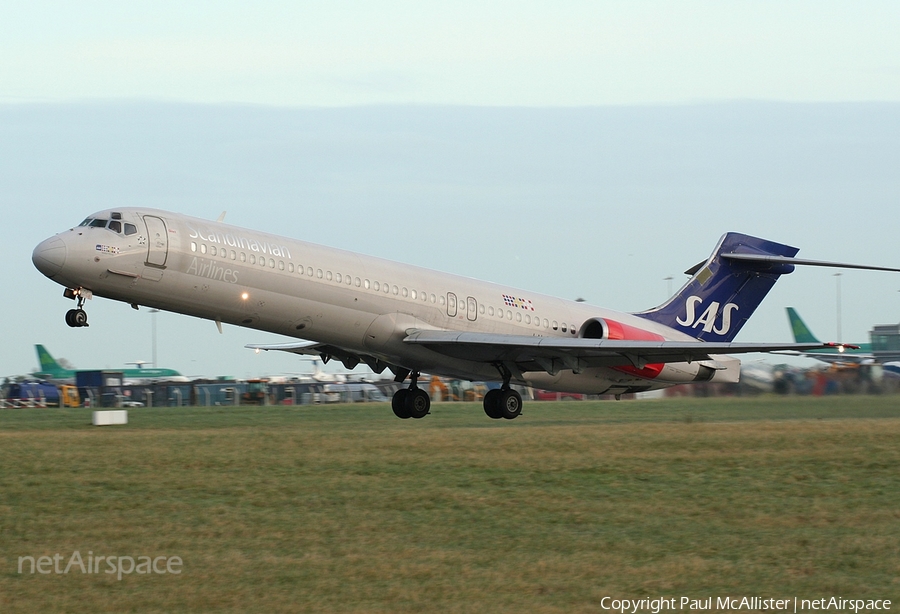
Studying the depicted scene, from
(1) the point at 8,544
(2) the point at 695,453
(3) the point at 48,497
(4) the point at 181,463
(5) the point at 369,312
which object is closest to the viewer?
(1) the point at 8,544

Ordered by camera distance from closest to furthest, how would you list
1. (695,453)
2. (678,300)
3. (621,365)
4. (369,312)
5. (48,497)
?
(48,497), (695,453), (369,312), (621,365), (678,300)

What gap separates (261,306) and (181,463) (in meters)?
4.05

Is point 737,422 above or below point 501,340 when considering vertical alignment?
below

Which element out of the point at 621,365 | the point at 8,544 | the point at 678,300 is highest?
the point at 678,300

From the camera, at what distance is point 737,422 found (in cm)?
2709

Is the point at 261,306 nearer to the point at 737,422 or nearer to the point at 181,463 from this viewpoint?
the point at 181,463

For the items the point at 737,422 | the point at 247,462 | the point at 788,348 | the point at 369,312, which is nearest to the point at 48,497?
the point at 247,462

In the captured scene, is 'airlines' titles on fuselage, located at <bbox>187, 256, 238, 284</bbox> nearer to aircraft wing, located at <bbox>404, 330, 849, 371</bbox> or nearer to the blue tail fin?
aircraft wing, located at <bbox>404, 330, 849, 371</bbox>

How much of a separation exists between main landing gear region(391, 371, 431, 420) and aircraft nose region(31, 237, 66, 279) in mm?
9497

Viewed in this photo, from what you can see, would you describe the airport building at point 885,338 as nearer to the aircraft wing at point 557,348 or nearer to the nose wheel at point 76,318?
the aircraft wing at point 557,348

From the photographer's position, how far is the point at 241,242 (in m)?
21.3

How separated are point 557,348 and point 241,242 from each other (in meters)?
7.00

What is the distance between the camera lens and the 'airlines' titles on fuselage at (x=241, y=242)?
68.7 ft

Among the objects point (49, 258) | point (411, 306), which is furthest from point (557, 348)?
point (49, 258)
